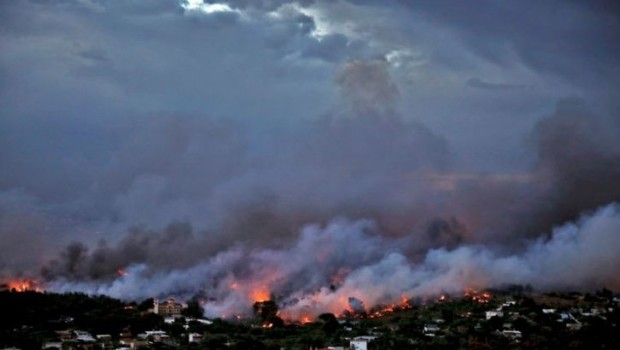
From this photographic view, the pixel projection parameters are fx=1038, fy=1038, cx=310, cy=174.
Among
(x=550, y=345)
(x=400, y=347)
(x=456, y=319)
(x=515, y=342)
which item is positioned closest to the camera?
(x=550, y=345)

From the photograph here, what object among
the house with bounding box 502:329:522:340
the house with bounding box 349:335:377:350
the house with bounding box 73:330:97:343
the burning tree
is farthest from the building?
the house with bounding box 502:329:522:340

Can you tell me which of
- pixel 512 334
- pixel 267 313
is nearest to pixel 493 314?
pixel 512 334

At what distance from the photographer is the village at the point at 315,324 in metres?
46.1

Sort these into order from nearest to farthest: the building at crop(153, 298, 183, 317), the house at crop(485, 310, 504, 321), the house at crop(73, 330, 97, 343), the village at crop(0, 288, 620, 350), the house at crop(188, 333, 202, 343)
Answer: the village at crop(0, 288, 620, 350), the house at crop(73, 330, 97, 343), the house at crop(188, 333, 202, 343), the house at crop(485, 310, 504, 321), the building at crop(153, 298, 183, 317)

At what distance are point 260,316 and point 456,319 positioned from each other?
12.1 m

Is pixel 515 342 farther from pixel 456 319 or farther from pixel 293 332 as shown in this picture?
pixel 293 332

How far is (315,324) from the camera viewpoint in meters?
55.2

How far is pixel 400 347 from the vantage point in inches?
1796

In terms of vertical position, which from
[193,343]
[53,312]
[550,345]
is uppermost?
[53,312]

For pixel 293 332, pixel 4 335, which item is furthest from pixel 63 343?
pixel 293 332

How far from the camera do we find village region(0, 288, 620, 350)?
46.1 m

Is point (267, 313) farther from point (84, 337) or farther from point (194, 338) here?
point (84, 337)

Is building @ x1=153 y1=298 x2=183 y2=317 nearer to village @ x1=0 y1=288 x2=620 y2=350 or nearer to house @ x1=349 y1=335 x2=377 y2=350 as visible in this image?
village @ x1=0 y1=288 x2=620 y2=350

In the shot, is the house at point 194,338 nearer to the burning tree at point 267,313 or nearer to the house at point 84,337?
the house at point 84,337
